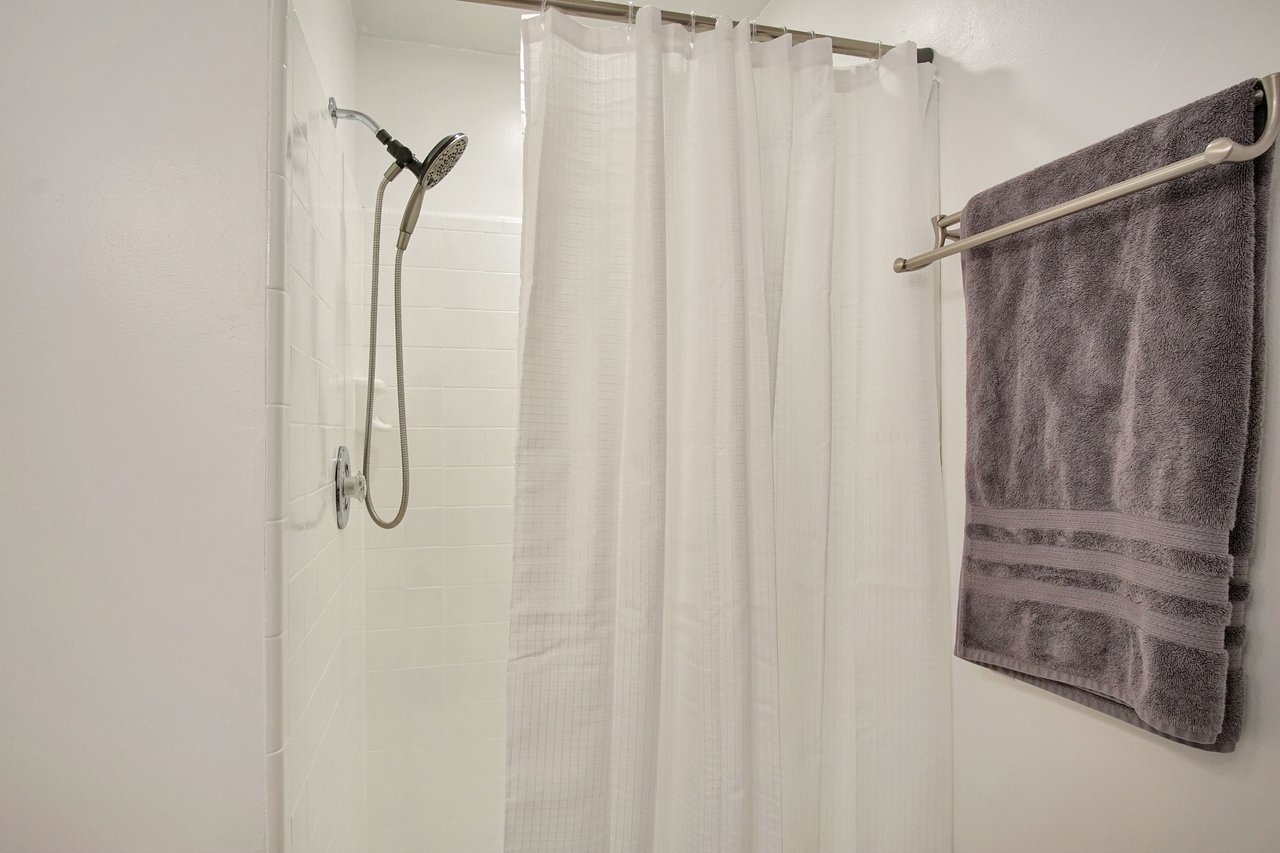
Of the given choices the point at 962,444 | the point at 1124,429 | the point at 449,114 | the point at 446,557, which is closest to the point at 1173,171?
the point at 1124,429

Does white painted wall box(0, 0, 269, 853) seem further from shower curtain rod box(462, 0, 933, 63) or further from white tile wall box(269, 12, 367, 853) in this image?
shower curtain rod box(462, 0, 933, 63)

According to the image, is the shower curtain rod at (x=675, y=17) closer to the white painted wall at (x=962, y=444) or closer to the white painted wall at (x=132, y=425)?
the white painted wall at (x=962, y=444)

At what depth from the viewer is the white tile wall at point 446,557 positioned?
181 cm

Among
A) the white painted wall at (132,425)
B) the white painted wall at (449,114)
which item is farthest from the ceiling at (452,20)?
the white painted wall at (132,425)

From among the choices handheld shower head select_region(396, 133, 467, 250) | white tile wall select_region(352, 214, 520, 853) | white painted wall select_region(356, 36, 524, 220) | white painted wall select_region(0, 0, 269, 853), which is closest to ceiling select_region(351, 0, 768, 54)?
white painted wall select_region(356, 36, 524, 220)

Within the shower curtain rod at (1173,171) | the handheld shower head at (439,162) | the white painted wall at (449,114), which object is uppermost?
the white painted wall at (449,114)

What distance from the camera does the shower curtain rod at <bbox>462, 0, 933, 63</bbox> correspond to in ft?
3.63

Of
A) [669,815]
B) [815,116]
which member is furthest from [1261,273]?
[669,815]

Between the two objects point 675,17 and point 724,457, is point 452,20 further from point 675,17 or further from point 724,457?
point 724,457

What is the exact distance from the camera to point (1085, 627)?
856mm

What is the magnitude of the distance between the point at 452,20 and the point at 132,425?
5.06 feet

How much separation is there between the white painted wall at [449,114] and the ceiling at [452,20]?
0.04 metres

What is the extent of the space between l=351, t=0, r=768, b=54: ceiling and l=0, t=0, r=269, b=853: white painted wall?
107 cm

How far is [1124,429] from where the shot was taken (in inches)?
31.7
